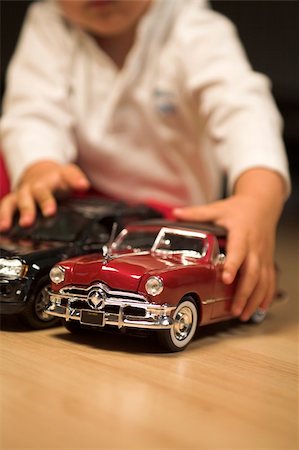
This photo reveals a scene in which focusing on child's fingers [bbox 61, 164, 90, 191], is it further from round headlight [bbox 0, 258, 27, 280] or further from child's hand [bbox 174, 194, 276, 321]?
round headlight [bbox 0, 258, 27, 280]

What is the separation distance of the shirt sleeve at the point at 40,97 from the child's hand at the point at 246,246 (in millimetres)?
425

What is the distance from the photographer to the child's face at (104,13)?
1235 mm

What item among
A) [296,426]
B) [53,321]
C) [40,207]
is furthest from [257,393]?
[40,207]

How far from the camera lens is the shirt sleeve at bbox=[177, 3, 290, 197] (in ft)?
3.62

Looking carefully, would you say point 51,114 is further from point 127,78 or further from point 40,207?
point 40,207

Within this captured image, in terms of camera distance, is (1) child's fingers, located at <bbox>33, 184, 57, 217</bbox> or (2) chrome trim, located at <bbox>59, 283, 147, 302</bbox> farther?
(1) child's fingers, located at <bbox>33, 184, 57, 217</bbox>

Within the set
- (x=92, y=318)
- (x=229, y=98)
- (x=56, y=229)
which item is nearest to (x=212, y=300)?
(x=92, y=318)

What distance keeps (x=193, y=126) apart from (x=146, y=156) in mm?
123

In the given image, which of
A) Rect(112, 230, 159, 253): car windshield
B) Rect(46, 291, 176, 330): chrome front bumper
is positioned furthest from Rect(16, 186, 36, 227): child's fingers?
Rect(46, 291, 176, 330): chrome front bumper

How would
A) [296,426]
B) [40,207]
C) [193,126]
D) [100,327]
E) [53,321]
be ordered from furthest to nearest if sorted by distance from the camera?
1. [193,126]
2. [40,207]
3. [53,321]
4. [100,327]
5. [296,426]

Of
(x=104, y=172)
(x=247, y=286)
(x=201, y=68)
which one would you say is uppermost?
(x=201, y=68)

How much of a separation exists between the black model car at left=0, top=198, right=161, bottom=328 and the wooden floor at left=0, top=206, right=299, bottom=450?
44 millimetres

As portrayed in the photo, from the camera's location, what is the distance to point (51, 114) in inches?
53.6

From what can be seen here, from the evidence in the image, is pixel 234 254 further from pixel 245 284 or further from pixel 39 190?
pixel 39 190
